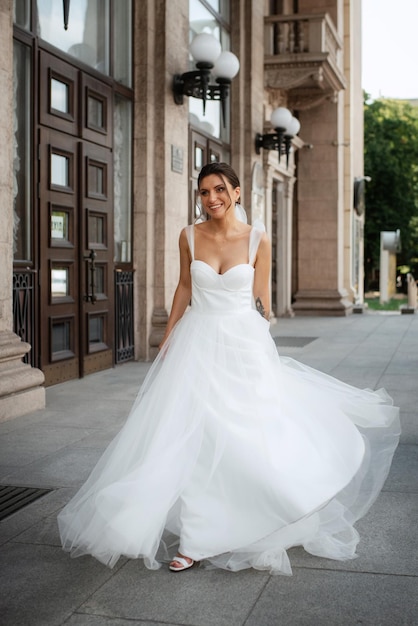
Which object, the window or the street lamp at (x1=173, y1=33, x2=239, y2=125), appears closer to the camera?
the window

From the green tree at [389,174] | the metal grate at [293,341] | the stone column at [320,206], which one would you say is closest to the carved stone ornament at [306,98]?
the stone column at [320,206]

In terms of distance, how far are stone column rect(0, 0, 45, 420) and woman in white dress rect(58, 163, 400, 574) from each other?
10.3ft

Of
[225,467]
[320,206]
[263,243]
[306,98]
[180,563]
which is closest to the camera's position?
[180,563]

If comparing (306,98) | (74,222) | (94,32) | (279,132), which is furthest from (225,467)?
(306,98)

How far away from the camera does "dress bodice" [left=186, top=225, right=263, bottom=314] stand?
4027mm

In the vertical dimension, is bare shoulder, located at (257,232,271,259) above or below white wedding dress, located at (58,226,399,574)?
above

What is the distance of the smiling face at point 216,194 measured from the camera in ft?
13.2

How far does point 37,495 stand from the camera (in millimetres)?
4816

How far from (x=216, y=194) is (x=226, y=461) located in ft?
4.22

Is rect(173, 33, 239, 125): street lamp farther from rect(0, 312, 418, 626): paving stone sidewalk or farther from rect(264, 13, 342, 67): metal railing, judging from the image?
rect(0, 312, 418, 626): paving stone sidewalk

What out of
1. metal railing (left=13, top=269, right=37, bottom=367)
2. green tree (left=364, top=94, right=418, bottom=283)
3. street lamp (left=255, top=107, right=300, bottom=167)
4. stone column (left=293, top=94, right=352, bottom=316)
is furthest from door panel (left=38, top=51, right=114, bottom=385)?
green tree (left=364, top=94, right=418, bottom=283)

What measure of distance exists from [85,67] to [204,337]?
6.69m

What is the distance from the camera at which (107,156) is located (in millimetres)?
10273

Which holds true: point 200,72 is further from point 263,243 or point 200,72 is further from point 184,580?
point 184,580
